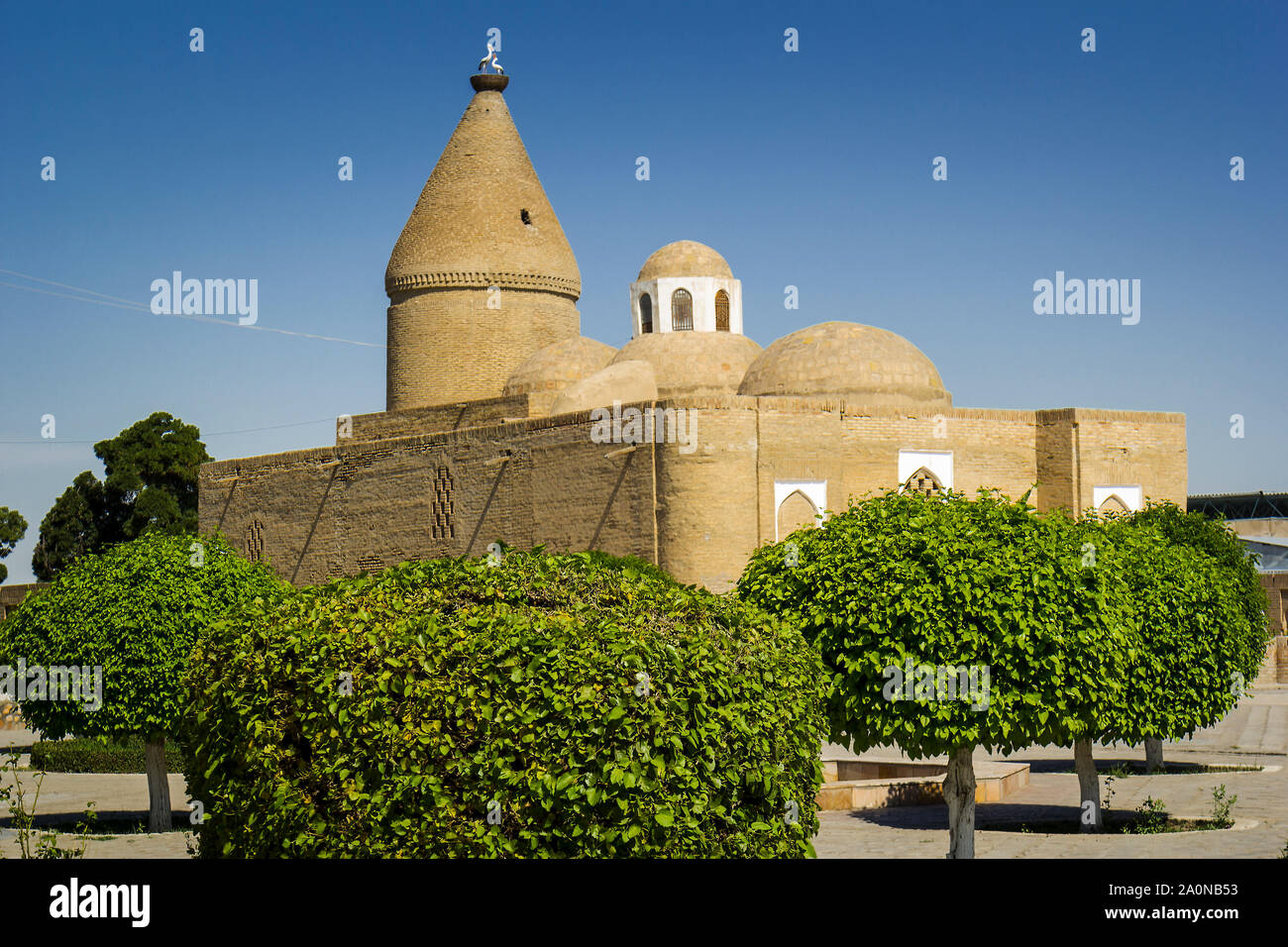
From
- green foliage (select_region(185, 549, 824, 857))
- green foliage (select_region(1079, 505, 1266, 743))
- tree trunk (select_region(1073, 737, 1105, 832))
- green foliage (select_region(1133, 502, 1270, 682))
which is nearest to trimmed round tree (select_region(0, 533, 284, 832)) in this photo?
green foliage (select_region(185, 549, 824, 857))

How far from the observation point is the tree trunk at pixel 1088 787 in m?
12.1

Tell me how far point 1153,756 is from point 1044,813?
13.0 feet

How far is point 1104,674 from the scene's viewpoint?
9211 mm

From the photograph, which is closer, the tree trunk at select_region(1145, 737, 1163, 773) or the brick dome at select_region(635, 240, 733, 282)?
the tree trunk at select_region(1145, 737, 1163, 773)

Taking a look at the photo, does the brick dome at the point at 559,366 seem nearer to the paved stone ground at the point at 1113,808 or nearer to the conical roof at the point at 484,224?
the conical roof at the point at 484,224

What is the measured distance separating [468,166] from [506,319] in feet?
11.4

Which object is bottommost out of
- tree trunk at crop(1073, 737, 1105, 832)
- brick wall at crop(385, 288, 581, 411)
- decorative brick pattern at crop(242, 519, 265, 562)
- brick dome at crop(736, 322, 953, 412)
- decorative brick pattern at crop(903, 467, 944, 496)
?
tree trunk at crop(1073, 737, 1105, 832)

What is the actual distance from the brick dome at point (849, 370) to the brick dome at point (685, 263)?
303 centimetres

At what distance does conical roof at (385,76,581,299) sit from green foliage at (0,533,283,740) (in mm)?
16020

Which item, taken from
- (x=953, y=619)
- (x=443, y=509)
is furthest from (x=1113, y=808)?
(x=443, y=509)

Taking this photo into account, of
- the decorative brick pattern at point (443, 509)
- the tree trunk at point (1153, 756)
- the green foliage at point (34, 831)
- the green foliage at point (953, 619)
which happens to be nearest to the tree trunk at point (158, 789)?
the green foliage at point (34, 831)

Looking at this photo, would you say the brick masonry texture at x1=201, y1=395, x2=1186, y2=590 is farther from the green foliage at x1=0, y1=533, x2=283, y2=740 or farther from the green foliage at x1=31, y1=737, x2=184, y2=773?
the green foliage at x1=0, y1=533, x2=283, y2=740

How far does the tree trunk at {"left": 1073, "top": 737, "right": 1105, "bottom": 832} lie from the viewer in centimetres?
1209

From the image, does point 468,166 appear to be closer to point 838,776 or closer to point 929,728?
point 838,776
